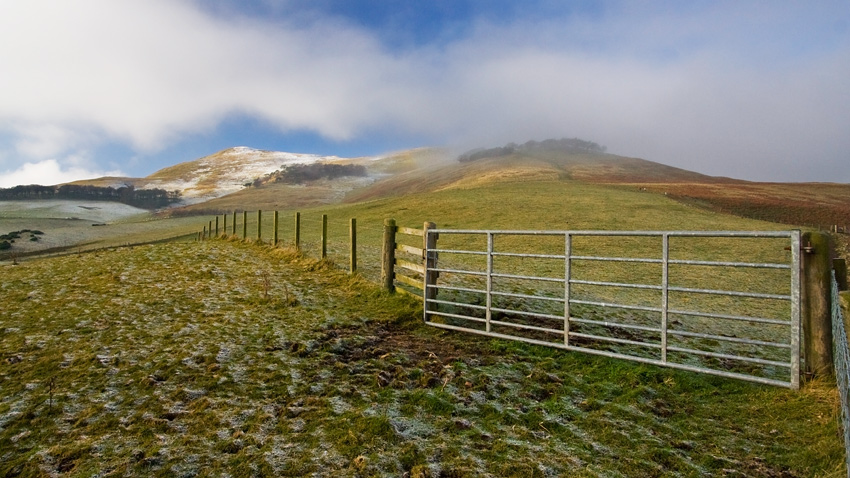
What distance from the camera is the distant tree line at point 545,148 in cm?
12732

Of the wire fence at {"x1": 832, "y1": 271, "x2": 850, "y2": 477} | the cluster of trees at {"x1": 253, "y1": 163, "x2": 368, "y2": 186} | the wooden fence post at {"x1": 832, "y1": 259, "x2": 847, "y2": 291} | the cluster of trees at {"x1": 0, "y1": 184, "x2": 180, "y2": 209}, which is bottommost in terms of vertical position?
the wire fence at {"x1": 832, "y1": 271, "x2": 850, "y2": 477}

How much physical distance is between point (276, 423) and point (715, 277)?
→ 19753 mm

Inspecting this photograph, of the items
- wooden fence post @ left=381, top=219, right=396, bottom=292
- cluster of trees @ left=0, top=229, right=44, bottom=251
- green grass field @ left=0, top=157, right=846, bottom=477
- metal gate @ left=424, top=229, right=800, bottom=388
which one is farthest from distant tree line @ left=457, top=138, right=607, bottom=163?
green grass field @ left=0, top=157, right=846, bottom=477

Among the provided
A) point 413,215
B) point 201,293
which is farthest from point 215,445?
point 413,215

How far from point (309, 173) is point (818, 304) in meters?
171

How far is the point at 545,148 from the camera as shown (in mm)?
129750

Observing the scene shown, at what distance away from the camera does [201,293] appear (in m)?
11.2

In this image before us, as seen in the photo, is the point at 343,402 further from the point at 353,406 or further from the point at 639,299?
the point at 639,299

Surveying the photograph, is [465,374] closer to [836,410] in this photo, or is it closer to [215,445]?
[215,445]

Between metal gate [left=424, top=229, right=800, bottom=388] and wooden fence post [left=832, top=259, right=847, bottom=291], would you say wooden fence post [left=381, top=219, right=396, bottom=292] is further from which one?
wooden fence post [left=832, top=259, right=847, bottom=291]

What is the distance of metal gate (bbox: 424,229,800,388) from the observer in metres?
6.48

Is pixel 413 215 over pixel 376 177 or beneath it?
beneath

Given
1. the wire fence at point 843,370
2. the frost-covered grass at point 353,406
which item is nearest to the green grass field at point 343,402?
the frost-covered grass at point 353,406

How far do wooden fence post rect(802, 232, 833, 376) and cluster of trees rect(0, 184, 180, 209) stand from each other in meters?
152
